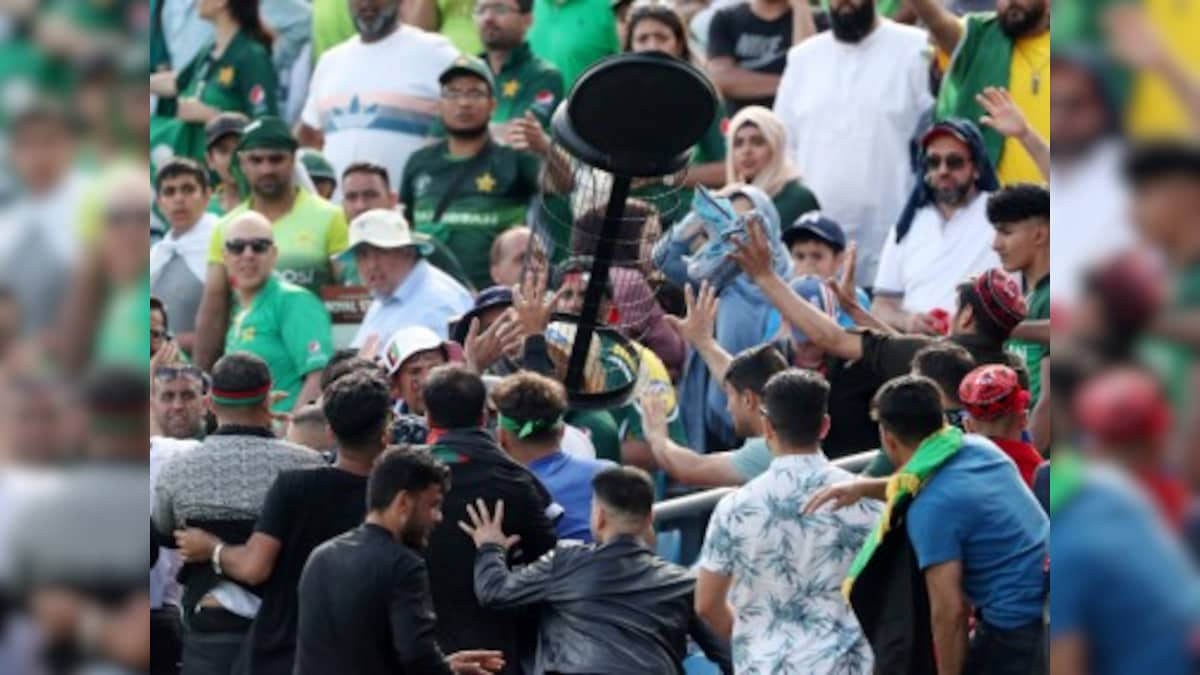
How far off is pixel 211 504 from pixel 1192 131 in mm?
4985

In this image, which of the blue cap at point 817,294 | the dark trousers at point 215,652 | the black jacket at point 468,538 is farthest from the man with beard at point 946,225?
the dark trousers at point 215,652

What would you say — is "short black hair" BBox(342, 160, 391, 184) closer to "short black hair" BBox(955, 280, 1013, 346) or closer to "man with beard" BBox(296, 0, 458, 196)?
"man with beard" BBox(296, 0, 458, 196)

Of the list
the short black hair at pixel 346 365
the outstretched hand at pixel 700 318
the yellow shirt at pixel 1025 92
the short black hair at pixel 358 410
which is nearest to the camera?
the short black hair at pixel 358 410

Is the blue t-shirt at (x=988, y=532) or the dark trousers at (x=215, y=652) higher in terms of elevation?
the blue t-shirt at (x=988, y=532)

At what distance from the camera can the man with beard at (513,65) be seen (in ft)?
37.3

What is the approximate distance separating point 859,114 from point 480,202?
1.82 metres

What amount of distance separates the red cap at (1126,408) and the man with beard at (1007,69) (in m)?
8.35

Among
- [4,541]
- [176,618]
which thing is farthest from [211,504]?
[4,541]

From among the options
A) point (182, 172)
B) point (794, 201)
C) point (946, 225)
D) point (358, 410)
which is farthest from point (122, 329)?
point (182, 172)

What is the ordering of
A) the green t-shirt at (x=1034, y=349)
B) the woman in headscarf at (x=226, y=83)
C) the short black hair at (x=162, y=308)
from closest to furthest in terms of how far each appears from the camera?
1. the green t-shirt at (x=1034, y=349)
2. the short black hair at (x=162, y=308)
3. the woman in headscarf at (x=226, y=83)

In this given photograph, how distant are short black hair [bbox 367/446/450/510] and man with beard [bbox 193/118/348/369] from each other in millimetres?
4551

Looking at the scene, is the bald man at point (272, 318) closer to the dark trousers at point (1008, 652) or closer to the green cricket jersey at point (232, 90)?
the green cricket jersey at point (232, 90)

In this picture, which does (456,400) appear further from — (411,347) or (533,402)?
(411,347)

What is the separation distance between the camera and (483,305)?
27.0 feet
